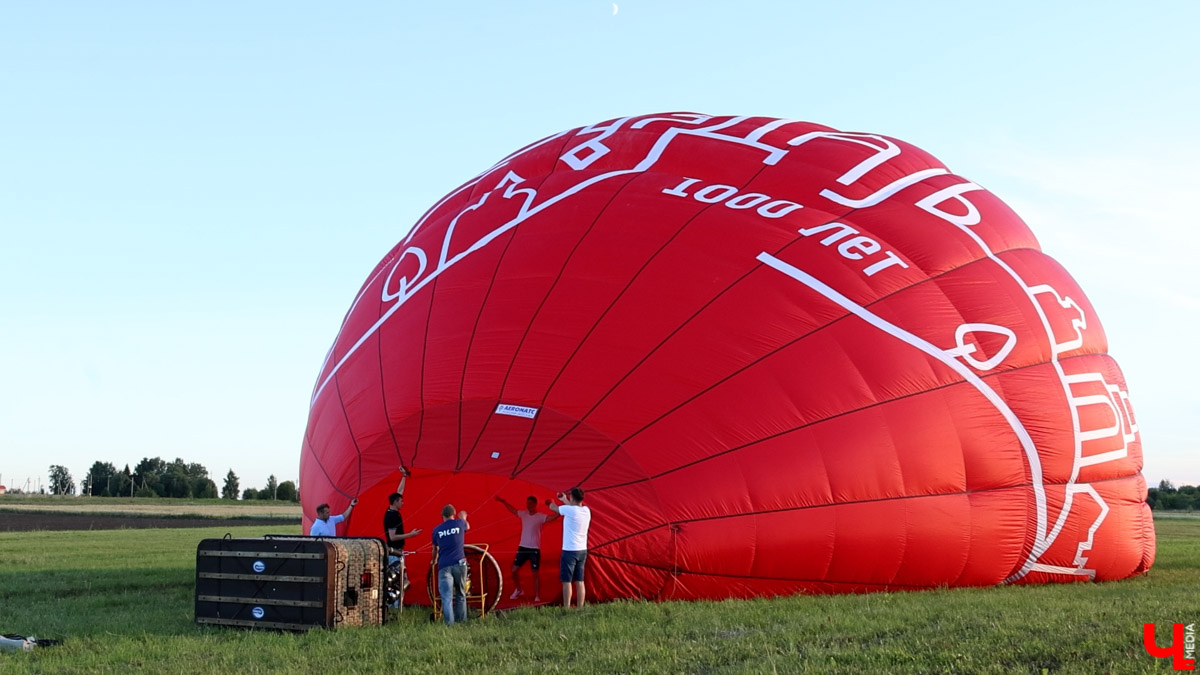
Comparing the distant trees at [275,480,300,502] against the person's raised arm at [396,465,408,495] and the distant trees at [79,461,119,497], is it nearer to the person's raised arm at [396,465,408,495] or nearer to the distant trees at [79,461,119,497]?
the distant trees at [79,461,119,497]

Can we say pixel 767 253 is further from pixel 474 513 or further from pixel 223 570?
pixel 223 570

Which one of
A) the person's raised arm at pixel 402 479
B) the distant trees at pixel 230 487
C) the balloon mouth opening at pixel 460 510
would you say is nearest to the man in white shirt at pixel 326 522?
the balloon mouth opening at pixel 460 510

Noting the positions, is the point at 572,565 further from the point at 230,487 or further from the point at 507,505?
the point at 230,487

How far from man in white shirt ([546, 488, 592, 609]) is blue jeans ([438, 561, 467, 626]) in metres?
0.68

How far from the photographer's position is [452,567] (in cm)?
750

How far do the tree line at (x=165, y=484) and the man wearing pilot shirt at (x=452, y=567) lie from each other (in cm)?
6229

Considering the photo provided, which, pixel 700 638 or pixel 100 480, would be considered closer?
pixel 700 638

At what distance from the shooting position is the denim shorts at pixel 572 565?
297 inches

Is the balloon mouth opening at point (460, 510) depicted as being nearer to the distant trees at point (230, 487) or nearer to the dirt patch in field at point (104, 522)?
the dirt patch in field at point (104, 522)

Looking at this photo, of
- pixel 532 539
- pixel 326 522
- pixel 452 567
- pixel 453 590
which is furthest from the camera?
pixel 326 522

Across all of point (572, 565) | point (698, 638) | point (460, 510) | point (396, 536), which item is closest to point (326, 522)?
point (396, 536)

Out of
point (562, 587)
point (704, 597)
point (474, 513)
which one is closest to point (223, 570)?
point (474, 513)

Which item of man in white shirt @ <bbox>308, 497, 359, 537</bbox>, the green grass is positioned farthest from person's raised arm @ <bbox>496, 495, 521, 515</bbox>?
man in white shirt @ <bbox>308, 497, 359, 537</bbox>

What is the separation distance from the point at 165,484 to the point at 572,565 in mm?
79559
